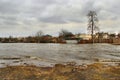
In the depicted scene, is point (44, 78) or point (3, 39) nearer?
point (44, 78)

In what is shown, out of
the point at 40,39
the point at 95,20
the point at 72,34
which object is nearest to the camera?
the point at 95,20

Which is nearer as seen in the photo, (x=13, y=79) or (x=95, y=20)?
(x=13, y=79)

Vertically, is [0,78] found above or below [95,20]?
below

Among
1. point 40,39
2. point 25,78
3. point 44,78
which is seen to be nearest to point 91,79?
point 44,78

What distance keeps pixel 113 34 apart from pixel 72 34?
1012 inches

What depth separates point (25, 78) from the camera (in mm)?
12883

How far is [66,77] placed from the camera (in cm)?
1320

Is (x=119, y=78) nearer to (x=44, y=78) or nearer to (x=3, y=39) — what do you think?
(x=44, y=78)

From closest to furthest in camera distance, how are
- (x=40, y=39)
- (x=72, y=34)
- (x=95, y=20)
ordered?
(x=95, y=20), (x=40, y=39), (x=72, y=34)

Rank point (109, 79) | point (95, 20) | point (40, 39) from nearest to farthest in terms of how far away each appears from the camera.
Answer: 1. point (109, 79)
2. point (95, 20)
3. point (40, 39)

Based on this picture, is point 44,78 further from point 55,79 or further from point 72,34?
point 72,34

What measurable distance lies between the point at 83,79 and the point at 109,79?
1293 mm

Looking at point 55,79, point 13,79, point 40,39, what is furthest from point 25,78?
point 40,39

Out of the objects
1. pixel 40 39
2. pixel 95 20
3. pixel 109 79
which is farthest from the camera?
pixel 40 39
